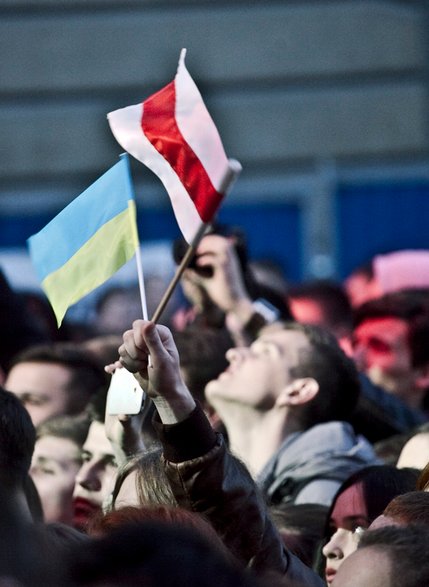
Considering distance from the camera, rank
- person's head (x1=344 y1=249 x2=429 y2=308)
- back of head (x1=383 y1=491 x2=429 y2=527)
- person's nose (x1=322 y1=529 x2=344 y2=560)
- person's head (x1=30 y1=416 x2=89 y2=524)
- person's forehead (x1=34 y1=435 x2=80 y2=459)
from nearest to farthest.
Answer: back of head (x1=383 y1=491 x2=429 y2=527) < person's nose (x1=322 y1=529 x2=344 y2=560) < person's head (x1=30 y1=416 x2=89 y2=524) < person's forehead (x1=34 y1=435 x2=80 y2=459) < person's head (x1=344 y1=249 x2=429 y2=308)

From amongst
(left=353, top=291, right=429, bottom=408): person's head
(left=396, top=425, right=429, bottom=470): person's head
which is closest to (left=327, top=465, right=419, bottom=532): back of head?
(left=396, top=425, right=429, bottom=470): person's head

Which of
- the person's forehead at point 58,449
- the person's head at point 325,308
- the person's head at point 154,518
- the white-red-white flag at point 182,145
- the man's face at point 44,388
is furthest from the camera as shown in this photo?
the person's head at point 325,308

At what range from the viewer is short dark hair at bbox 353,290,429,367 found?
5.74m

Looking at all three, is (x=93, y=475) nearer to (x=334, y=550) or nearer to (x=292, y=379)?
(x=292, y=379)

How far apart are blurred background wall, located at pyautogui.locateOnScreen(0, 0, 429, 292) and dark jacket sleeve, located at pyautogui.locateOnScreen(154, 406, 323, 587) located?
34.4 feet

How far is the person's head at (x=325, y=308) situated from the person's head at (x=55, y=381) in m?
1.76

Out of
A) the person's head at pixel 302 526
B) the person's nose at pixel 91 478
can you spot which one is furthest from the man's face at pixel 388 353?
the person's head at pixel 302 526

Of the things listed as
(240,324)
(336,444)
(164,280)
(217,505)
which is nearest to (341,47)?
(164,280)

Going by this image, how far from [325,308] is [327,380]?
246 centimetres

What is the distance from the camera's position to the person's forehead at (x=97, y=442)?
4.01 metres

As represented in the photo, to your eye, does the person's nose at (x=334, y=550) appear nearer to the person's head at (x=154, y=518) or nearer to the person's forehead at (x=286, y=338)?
the person's head at (x=154, y=518)

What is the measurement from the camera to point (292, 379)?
4.52 metres

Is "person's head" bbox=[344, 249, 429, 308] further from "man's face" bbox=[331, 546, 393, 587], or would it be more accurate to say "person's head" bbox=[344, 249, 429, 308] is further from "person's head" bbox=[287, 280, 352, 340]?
"man's face" bbox=[331, 546, 393, 587]

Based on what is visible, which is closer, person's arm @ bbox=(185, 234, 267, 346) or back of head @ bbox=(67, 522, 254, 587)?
back of head @ bbox=(67, 522, 254, 587)
